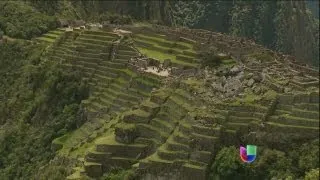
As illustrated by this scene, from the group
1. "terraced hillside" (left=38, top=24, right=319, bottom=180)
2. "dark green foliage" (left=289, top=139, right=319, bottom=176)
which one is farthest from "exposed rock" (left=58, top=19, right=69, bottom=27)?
"dark green foliage" (left=289, top=139, right=319, bottom=176)

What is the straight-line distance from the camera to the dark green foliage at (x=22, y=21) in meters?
60.8

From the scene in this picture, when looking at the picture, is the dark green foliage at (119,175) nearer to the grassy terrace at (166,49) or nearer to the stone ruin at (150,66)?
the stone ruin at (150,66)

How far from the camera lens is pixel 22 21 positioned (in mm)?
64438

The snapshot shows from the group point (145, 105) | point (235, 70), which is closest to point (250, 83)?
point (235, 70)

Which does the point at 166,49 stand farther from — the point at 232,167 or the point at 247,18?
the point at 247,18

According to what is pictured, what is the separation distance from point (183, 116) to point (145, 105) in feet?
9.72

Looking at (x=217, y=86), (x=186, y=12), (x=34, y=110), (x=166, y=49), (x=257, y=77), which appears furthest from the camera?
(x=186, y=12)

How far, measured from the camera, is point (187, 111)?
29.9 metres

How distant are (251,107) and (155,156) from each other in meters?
4.54

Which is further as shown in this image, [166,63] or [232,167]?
[166,63]

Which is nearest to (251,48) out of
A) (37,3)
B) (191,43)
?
(191,43)

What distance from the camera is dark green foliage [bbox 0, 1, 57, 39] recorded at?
60.8 meters

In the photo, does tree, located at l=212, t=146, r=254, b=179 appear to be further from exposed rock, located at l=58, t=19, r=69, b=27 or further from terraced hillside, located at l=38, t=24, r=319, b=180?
exposed rock, located at l=58, t=19, r=69, b=27

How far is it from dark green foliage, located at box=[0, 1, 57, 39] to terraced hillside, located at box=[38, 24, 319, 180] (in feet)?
70.7
